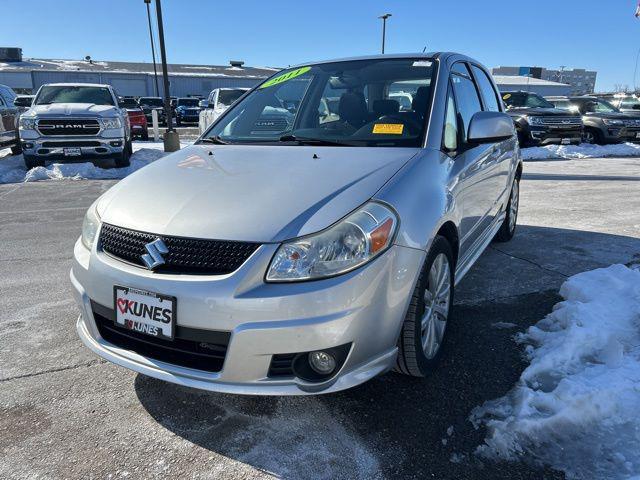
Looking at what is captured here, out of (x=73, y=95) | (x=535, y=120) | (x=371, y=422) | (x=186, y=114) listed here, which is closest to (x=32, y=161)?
(x=73, y=95)

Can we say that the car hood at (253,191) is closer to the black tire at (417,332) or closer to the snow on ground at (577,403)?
the black tire at (417,332)

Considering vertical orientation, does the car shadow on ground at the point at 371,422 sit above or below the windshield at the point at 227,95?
below

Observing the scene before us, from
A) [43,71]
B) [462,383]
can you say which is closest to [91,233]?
[462,383]

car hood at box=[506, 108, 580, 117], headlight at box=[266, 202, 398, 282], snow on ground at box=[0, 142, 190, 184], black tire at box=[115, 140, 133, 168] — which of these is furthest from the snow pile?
headlight at box=[266, 202, 398, 282]

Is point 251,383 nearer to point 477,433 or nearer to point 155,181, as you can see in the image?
point 477,433

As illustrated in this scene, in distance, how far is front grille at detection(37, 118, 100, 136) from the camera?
9191mm

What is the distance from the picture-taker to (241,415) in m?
2.25

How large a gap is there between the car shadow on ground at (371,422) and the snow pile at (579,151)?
12370 millimetres

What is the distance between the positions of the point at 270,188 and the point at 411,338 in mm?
951

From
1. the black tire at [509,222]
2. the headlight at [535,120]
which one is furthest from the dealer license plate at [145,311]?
the headlight at [535,120]

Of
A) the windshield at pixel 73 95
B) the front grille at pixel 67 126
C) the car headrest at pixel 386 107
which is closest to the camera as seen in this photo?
the car headrest at pixel 386 107

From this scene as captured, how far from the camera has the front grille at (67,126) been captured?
9191mm

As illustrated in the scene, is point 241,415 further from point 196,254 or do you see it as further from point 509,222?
point 509,222

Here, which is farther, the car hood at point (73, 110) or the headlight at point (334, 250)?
the car hood at point (73, 110)
